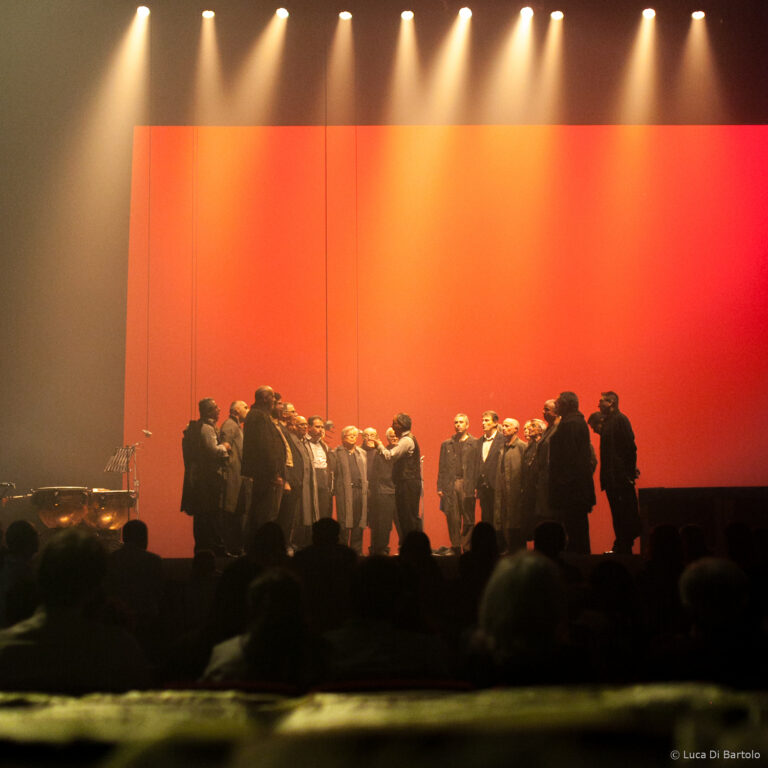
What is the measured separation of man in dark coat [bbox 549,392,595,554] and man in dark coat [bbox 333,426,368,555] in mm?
2489

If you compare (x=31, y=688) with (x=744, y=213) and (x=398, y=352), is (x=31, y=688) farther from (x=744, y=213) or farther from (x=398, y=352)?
(x=744, y=213)

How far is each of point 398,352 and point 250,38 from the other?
4313 millimetres

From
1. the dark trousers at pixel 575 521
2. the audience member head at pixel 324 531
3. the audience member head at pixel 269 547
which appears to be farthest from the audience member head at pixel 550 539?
the dark trousers at pixel 575 521

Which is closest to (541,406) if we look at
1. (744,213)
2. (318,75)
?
(744,213)

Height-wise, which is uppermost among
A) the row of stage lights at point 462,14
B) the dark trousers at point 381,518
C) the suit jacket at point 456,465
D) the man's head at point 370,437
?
the row of stage lights at point 462,14

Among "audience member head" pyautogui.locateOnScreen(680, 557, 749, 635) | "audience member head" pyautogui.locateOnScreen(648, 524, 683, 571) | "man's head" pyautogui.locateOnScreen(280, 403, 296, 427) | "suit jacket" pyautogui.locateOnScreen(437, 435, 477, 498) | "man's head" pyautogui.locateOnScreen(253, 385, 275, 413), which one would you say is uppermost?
"man's head" pyautogui.locateOnScreen(253, 385, 275, 413)

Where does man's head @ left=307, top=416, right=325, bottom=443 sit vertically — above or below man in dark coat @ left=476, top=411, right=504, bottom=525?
above

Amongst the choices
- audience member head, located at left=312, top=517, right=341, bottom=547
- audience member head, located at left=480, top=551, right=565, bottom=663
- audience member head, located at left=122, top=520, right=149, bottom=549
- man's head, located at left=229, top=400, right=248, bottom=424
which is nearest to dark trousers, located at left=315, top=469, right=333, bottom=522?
man's head, located at left=229, top=400, right=248, bottom=424

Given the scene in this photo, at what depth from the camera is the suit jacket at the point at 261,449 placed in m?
8.33

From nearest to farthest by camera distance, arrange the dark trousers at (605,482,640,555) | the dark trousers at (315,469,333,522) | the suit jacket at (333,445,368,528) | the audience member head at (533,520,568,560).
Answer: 1. the audience member head at (533,520,568,560)
2. the dark trousers at (605,482,640,555)
3. the dark trousers at (315,469,333,522)
4. the suit jacket at (333,445,368,528)

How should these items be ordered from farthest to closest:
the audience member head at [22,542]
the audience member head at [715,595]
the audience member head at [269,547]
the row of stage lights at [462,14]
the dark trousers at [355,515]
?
the row of stage lights at [462,14] → the dark trousers at [355,515] → the audience member head at [22,542] → the audience member head at [269,547] → the audience member head at [715,595]

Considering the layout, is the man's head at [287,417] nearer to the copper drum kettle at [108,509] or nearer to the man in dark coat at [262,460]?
the man in dark coat at [262,460]

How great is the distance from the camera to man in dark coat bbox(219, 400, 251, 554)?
8734 millimetres

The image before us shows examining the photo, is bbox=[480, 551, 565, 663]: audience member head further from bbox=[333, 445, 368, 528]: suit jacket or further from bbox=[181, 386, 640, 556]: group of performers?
bbox=[333, 445, 368, 528]: suit jacket
